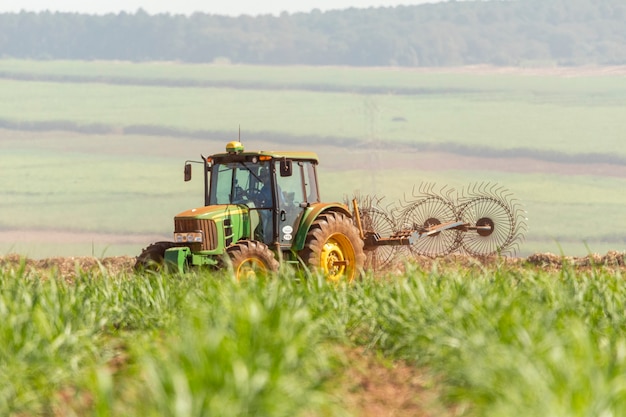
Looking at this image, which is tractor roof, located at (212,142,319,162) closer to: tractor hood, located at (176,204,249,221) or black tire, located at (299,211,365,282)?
tractor hood, located at (176,204,249,221)

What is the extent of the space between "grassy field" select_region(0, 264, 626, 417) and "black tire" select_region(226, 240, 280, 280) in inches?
86.9

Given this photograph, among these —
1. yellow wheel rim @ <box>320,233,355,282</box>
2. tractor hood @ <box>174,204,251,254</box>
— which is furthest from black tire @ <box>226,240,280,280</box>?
yellow wheel rim @ <box>320,233,355,282</box>

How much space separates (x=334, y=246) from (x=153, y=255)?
2835 mm

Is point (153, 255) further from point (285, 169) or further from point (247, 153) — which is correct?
point (285, 169)

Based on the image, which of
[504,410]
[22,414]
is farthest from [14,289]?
[504,410]

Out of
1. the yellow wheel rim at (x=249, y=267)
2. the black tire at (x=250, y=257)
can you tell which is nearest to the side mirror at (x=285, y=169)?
the black tire at (x=250, y=257)

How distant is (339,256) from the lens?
14.6 meters

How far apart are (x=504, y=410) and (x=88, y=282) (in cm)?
602

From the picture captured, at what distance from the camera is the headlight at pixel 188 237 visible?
13016 mm

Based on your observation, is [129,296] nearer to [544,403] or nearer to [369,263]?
[544,403]

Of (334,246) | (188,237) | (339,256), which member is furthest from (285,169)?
(339,256)

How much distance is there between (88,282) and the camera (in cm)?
998

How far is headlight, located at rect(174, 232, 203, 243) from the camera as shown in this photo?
13016 millimetres

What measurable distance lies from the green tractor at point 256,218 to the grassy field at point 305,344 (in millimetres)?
2956
